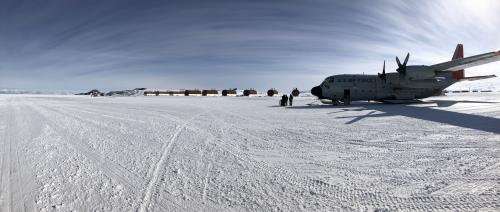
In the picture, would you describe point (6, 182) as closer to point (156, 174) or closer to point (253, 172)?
point (156, 174)

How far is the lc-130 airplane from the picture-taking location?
26.1m

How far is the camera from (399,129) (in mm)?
10719

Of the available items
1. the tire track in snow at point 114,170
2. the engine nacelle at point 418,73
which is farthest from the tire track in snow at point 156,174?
the engine nacelle at point 418,73

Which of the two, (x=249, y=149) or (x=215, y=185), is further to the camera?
(x=249, y=149)

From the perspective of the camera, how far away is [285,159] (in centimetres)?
659

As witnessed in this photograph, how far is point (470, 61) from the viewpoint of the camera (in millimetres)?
20781

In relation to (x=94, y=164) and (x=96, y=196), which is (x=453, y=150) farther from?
(x=94, y=164)

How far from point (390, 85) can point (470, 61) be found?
6957 mm

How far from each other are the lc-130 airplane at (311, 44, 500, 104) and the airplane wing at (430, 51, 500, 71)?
6.57 feet

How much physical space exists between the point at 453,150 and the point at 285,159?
13.6ft

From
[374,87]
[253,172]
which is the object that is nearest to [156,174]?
[253,172]

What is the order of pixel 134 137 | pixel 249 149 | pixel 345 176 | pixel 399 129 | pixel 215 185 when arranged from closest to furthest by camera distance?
pixel 215 185
pixel 345 176
pixel 249 149
pixel 134 137
pixel 399 129

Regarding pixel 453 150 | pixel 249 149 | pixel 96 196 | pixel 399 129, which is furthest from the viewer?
pixel 399 129

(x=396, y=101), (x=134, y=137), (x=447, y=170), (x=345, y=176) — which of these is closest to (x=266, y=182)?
(x=345, y=176)
